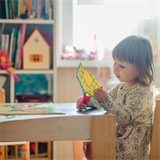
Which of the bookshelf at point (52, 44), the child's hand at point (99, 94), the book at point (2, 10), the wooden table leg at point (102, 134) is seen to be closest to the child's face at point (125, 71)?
the child's hand at point (99, 94)

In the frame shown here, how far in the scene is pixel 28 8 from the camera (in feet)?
7.18

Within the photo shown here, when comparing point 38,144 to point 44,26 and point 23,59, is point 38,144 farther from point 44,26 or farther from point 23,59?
point 44,26

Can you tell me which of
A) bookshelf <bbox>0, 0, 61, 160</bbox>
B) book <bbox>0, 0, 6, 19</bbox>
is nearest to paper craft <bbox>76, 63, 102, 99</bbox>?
bookshelf <bbox>0, 0, 61, 160</bbox>

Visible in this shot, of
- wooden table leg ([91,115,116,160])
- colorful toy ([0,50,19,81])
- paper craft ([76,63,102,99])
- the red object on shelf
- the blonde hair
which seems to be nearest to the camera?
wooden table leg ([91,115,116,160])

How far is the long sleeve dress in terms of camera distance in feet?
3.85

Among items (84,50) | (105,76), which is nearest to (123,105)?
(105,76)

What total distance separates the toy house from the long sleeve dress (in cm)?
100

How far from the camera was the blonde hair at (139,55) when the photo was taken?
1258mm

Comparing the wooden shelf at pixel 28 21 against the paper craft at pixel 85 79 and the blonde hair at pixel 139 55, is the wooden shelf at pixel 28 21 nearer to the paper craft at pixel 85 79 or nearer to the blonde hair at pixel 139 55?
the blonde hair at pixel 139 55

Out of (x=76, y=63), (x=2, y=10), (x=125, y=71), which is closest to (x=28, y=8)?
(x=2, y=10)

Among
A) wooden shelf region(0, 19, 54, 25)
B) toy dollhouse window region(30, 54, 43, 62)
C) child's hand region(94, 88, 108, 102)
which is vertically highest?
wooden shelf region(0, 19, 54, 25)

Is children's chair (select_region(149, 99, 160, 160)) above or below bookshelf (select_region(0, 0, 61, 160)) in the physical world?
below

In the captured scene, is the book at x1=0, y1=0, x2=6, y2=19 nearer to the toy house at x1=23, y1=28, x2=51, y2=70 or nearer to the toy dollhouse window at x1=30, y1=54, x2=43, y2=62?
the toy house at x1=23, y1=28, x2=51, y2=70

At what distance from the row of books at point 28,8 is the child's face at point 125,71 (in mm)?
1042
